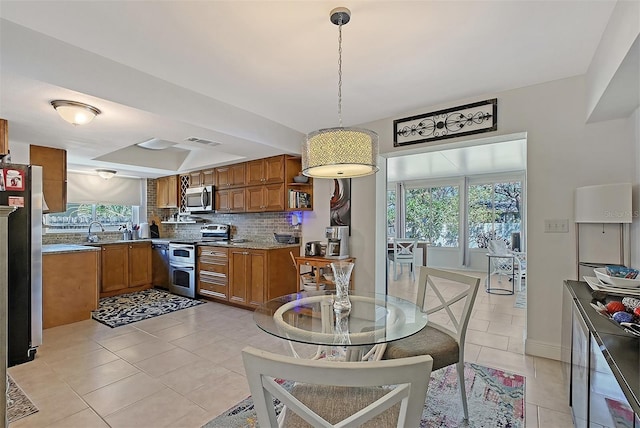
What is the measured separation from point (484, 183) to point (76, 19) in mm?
7989

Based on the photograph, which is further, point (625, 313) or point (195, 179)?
point (195, 179)

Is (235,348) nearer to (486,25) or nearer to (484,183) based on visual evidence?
(486,25)

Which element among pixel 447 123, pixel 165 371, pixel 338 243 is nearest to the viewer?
pixel 165 371

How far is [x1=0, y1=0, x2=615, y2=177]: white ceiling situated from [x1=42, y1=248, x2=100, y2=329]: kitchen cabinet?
1.45 metres

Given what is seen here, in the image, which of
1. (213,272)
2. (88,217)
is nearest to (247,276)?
(213,272)

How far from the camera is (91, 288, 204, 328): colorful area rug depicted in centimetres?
379

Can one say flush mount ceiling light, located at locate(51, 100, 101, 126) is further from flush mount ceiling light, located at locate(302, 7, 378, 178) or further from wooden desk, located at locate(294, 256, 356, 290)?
wooden desk, located at locate(294, 256, 356, 290)

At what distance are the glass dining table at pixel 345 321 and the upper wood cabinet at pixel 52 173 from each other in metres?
3.67

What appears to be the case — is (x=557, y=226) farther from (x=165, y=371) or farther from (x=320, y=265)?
(x=165, y=371)

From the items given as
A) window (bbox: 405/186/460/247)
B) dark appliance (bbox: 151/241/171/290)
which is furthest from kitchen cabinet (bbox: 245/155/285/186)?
window (bbox: 405/186/460/247)

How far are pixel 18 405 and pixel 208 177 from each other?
390 centimetres

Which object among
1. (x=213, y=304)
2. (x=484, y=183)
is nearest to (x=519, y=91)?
(x=213, y=304)

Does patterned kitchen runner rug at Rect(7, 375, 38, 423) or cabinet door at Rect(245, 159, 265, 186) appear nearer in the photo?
patterned kitchen runner rug at Rect(7, 375, 38, 423)

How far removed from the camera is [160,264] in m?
5.41
